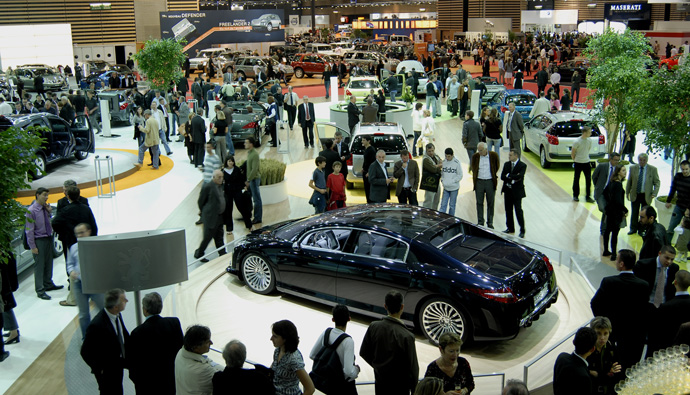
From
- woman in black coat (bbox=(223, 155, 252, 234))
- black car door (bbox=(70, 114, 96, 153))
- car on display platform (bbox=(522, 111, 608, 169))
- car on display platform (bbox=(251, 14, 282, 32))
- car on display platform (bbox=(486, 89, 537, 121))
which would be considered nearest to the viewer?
woman in black coat (bbox=(223, 155, 252, 234))

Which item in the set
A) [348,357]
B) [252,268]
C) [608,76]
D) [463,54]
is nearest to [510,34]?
[463,54]

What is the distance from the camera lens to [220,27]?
136 feet

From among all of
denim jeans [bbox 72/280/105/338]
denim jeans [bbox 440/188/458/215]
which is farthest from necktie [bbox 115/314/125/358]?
denim jeans [bbox 440/188/458/215]

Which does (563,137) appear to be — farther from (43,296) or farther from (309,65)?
(309,65)

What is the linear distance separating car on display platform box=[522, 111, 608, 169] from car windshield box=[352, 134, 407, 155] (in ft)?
14.0

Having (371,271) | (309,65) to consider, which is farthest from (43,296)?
(309,65)

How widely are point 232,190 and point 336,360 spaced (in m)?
6.44

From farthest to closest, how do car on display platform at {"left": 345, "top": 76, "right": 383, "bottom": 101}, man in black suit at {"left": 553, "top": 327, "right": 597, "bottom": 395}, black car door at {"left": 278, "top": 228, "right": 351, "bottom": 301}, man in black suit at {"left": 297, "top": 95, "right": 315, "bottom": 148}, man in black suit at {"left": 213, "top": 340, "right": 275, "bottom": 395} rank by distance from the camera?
car on display platform at {"left": 345, "top": 76, "right": 383, "bottom": 101} < man in black suit at {"left": 297, "top": 95, "right": 315, "bottom": 148} < black car door at {"left": 278, "top": 228, "right": 351, "bottom": 301} < man in black suit at {"left": 553, "top": 327, "right": 597, "bottom": 395} < man in black suit at {"left": 213, "top": 340, "right": 275, "bottom": 395}

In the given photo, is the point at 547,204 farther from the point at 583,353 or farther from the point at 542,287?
the point at 583,353

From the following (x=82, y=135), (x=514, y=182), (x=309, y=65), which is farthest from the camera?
(x=309, y=65)

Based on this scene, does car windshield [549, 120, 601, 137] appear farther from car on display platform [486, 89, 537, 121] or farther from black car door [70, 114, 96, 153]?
black car door [70, 114, 96, 153]

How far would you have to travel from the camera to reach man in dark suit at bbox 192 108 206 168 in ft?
49.9

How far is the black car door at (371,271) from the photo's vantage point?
277 inches

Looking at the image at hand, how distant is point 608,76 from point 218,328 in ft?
32.3
